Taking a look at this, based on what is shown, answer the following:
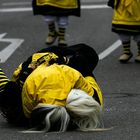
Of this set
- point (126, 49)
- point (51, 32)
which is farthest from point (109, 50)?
point (51, 32)

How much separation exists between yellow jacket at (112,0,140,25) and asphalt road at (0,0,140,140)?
0.55 meters

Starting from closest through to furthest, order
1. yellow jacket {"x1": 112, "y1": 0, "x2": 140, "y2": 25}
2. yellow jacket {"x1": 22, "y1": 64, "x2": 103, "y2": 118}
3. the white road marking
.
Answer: yellow jacket {"x1": 22, "y1": 64, "x2": 103, "y2": 118}
yellow jacket {"x1": 112, "y1": 0, "x2": 140, "y2": 25}
the white road marking

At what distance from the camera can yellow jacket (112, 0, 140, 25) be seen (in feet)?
29.1

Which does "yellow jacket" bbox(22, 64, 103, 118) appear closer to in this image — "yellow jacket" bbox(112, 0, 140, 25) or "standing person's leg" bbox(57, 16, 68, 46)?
"yellow jacket" bbox(112, 0, 140, 25)

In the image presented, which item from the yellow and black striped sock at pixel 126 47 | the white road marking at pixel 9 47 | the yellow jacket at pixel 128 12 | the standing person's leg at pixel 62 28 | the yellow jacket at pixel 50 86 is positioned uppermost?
the yellow jacket at pixel 50 86

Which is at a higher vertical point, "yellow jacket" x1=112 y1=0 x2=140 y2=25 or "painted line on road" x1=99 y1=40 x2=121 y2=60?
"yellow jacket" x1=112 y1=0 x2=140 y2=25

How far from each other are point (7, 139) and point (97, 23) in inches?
271

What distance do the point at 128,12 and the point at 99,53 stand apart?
1.03 m

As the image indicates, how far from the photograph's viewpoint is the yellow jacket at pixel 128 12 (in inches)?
349

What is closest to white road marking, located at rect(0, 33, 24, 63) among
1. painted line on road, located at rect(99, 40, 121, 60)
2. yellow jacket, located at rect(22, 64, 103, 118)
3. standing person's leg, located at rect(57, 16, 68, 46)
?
standing person's leg, located at rect(57, 16, 68, 46)

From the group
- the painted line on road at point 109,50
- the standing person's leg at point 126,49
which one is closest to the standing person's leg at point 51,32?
the painted line on road at point 109,50

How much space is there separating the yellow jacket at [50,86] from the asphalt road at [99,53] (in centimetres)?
25

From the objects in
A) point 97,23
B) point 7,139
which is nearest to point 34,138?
point 7,139

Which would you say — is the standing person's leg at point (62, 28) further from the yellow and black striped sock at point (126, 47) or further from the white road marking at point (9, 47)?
the yellow and black striped sock at point (126, 47)
